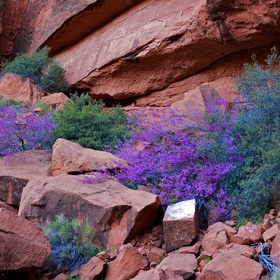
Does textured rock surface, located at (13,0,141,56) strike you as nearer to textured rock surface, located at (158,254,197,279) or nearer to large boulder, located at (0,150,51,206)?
large boulder, located at (0,150,51,206)

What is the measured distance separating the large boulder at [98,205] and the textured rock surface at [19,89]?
7.08m

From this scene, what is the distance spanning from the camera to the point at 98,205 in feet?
16.3

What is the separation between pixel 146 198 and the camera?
5137 mm

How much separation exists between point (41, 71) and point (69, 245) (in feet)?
30.3

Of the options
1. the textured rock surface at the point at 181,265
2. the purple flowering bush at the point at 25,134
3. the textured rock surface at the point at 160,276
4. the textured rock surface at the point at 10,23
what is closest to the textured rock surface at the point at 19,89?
the textured rock surface at the point at 10,23

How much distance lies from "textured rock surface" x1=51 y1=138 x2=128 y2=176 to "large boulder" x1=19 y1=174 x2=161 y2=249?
457 mm

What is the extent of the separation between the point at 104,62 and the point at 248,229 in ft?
28.0

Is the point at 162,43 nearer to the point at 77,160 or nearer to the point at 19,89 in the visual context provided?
the point at 19,89

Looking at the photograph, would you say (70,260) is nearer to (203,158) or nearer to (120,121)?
(203,158)

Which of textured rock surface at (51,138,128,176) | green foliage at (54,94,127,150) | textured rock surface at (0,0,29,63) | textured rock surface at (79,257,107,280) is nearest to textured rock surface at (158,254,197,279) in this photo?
textured rock surface at (79,257,107,280)

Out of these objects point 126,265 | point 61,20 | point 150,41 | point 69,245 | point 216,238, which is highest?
point 61,20

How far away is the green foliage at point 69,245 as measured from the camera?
15.5ft

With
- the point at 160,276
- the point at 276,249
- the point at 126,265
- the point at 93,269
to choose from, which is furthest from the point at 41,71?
the point at 276,249

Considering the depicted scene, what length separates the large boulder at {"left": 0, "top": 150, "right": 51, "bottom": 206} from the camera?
251 inches
